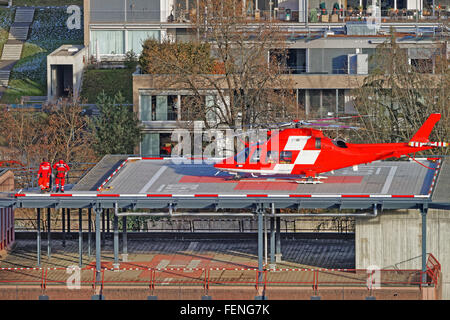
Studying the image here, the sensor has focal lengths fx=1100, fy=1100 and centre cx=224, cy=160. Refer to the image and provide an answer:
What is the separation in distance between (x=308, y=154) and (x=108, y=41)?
4478cm

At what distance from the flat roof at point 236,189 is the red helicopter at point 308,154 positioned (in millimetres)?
603

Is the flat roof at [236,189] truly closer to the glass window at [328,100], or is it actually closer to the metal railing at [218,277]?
the metal railing at [218,277]

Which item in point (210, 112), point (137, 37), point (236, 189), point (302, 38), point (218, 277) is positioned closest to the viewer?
point (218, 277)

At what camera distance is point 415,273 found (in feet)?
144

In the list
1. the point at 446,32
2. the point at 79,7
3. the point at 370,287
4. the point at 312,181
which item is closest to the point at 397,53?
the point at 446,32

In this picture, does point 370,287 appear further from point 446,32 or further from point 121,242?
point 446,32

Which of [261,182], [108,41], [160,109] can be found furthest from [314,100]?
[261,182]

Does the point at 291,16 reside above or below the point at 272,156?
above

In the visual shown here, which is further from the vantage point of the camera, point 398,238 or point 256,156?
point 256,156

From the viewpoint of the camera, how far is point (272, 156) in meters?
47.3

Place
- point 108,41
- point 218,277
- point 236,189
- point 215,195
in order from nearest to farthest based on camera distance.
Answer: point 215,195
point 218,277
point 236,189
point 108,41

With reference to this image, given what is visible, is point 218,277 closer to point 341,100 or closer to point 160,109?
point 160,109

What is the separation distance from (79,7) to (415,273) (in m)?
63.7
